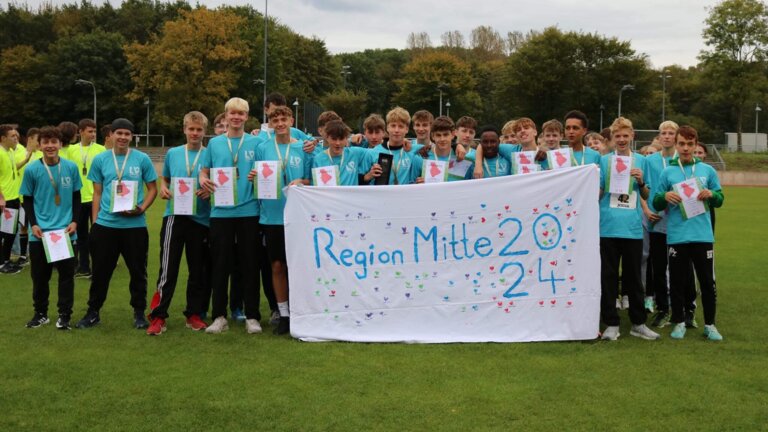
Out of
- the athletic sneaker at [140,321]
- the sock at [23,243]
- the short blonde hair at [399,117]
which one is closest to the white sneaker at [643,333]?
the short blonde hair at [399,117]

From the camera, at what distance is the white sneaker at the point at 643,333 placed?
6.66 metres

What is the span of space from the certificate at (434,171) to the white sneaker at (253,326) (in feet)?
6.89

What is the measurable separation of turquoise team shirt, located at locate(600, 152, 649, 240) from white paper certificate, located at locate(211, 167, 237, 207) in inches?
133

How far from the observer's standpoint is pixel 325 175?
264 inches

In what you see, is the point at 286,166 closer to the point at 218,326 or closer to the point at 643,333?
the point at 218,326

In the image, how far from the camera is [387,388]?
5.16m

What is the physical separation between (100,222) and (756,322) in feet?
21.8

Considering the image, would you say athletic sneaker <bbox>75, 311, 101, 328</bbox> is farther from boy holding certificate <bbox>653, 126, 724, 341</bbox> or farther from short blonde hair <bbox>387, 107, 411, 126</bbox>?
boy holding certificate <bbox>653, 126, 724, 341</bbox>

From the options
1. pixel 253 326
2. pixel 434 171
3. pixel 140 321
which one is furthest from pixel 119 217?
pixel 434 171

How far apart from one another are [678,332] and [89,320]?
5.65m

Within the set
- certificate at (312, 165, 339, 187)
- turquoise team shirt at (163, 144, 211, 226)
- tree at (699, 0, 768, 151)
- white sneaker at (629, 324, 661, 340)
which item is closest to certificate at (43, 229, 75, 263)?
turquoise team shirt at (163, 144, 211, 226)

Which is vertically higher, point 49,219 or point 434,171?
point 434,171

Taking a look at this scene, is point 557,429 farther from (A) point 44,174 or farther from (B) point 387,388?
(A) point 44,174

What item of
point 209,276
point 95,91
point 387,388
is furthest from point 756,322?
point 95,91
